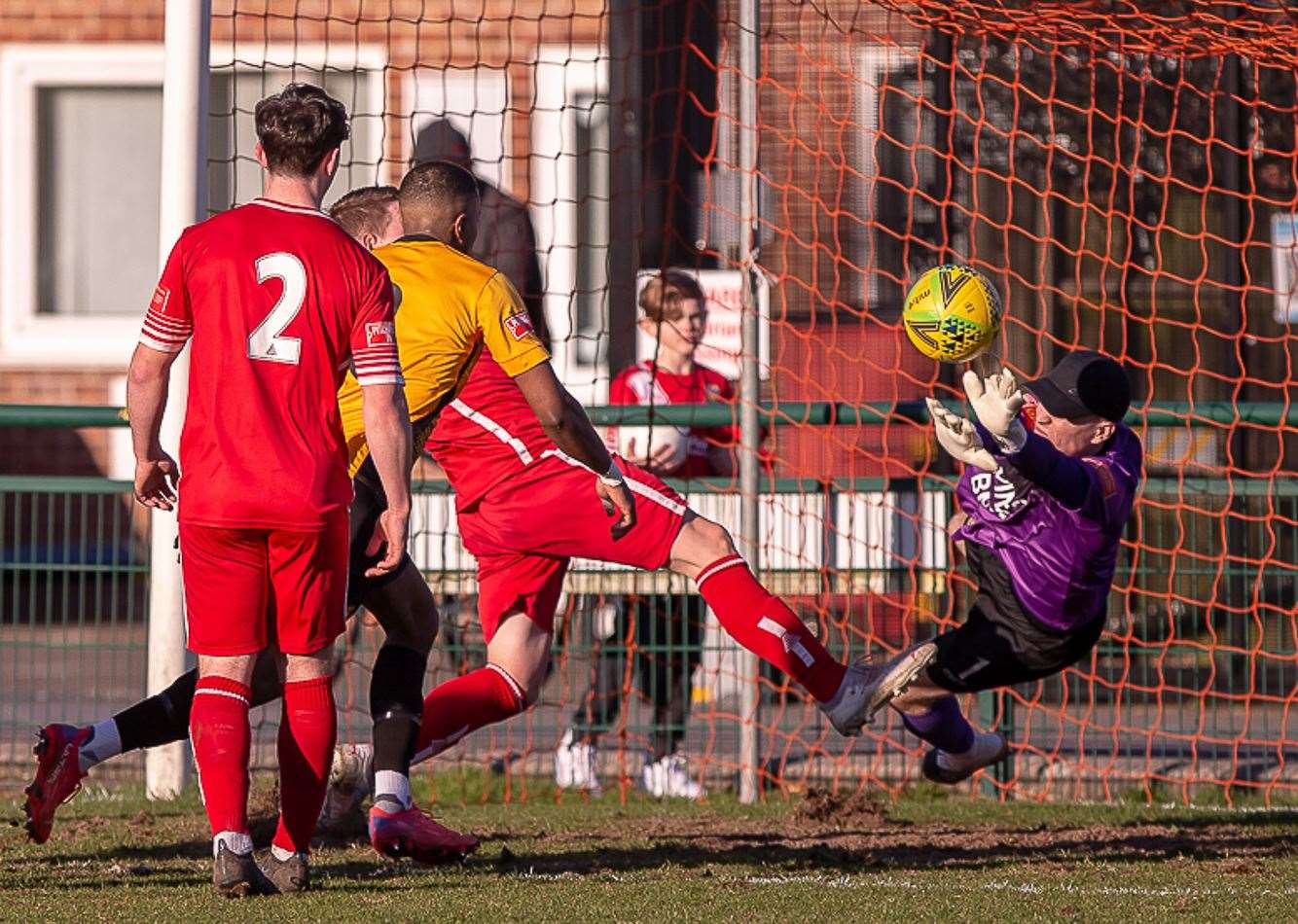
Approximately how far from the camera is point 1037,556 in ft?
21.9

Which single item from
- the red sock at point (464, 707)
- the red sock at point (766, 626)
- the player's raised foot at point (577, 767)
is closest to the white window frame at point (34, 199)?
the player's raised foot at point (577, 767)

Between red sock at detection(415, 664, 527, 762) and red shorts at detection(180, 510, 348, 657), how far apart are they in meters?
1.11

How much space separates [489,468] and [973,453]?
5.71 feet

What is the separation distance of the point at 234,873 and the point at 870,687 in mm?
2002

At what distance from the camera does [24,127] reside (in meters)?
15.2

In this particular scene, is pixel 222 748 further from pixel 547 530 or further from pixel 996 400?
pixel 996 400

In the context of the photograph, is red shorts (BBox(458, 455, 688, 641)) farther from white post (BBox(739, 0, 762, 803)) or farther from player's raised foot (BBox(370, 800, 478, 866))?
white post (BBox(739, 0, 762, 803))

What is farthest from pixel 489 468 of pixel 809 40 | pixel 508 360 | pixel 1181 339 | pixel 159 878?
pixel 1181 339

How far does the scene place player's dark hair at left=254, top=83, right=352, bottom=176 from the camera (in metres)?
5.47

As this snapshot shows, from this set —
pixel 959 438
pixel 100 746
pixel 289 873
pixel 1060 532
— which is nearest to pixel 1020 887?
pixel 1060 532

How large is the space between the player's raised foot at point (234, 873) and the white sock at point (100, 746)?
84cm

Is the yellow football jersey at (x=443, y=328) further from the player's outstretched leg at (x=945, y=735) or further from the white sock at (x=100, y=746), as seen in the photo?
the player's outstretched leg at (x=945, y=735)

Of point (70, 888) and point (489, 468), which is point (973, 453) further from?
point (70, 888)

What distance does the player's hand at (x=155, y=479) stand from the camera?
225 inches
